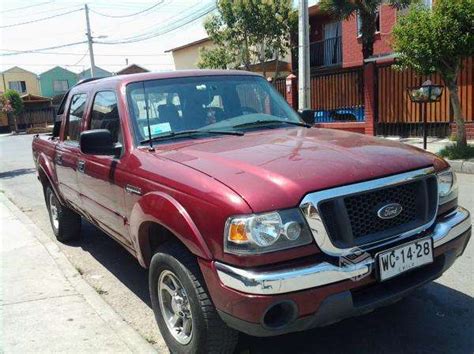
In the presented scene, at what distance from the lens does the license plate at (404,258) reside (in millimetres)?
2840

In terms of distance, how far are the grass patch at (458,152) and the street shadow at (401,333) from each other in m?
7.13

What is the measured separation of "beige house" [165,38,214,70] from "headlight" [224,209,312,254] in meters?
34.3

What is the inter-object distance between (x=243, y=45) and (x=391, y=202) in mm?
22382

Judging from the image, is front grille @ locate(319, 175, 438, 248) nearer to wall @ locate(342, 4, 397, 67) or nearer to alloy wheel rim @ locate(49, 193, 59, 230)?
alloy wheel rim @ locate(49, 193, 59, 230)

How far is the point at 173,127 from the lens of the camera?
3.96 m

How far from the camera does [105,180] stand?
4121 mm

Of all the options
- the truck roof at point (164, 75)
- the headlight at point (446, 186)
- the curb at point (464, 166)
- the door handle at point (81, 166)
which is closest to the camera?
the headlight at point (446, 186)

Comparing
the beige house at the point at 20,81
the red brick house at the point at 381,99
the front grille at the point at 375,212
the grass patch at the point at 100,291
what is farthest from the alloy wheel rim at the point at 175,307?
the beige house at the point at 20,81

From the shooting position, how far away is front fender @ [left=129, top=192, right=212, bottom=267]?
A: 112 inches

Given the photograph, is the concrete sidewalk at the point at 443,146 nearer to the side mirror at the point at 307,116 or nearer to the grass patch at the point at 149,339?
the side mirror at the point at 307,116

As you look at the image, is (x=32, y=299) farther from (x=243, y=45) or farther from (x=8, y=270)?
(x=243, y=45)

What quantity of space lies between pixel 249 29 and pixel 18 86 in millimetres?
52006

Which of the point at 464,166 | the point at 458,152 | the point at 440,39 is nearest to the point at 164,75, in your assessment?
the point at 464,166

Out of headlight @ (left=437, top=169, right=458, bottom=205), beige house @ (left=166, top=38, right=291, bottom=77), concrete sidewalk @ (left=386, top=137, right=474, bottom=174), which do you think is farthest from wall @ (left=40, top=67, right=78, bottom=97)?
headlight @ (left=437, top=169, right=458, bottom=205)
